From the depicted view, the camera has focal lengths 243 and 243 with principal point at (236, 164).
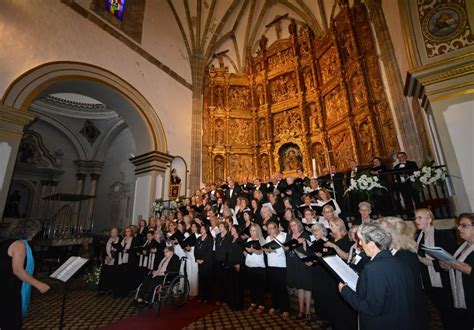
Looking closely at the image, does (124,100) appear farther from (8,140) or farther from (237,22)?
(237,22)

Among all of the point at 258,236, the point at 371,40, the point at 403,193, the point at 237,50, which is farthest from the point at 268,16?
the point at 258,236

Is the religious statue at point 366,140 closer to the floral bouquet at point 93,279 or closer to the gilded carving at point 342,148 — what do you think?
the gilded carving at point 342,148

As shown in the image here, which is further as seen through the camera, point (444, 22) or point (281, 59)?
point (281, 59)

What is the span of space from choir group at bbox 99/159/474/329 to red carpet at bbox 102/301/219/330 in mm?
378

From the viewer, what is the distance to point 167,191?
33.7ft

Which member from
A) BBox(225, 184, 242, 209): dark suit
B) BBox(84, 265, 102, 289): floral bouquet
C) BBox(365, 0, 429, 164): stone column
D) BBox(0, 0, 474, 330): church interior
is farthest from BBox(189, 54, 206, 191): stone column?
BBox(365, 0, 429, 164): stone column

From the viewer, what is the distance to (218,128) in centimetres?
1334

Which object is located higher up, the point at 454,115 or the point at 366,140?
the point at 366,140

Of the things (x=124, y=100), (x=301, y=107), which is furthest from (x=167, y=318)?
(x=301, y=107)

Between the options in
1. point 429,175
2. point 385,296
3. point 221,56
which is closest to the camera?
point 385,296

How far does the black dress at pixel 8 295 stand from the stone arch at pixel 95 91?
18.4 ft

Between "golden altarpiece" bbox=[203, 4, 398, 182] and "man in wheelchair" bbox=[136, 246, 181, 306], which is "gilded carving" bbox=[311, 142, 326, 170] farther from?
"man in wheelchair" bbox=[136, 246, 181, 306]

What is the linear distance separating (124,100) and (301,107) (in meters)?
8.23

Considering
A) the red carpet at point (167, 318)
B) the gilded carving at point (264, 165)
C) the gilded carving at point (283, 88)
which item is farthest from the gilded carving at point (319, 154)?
the red carpet at point (167, 318)
